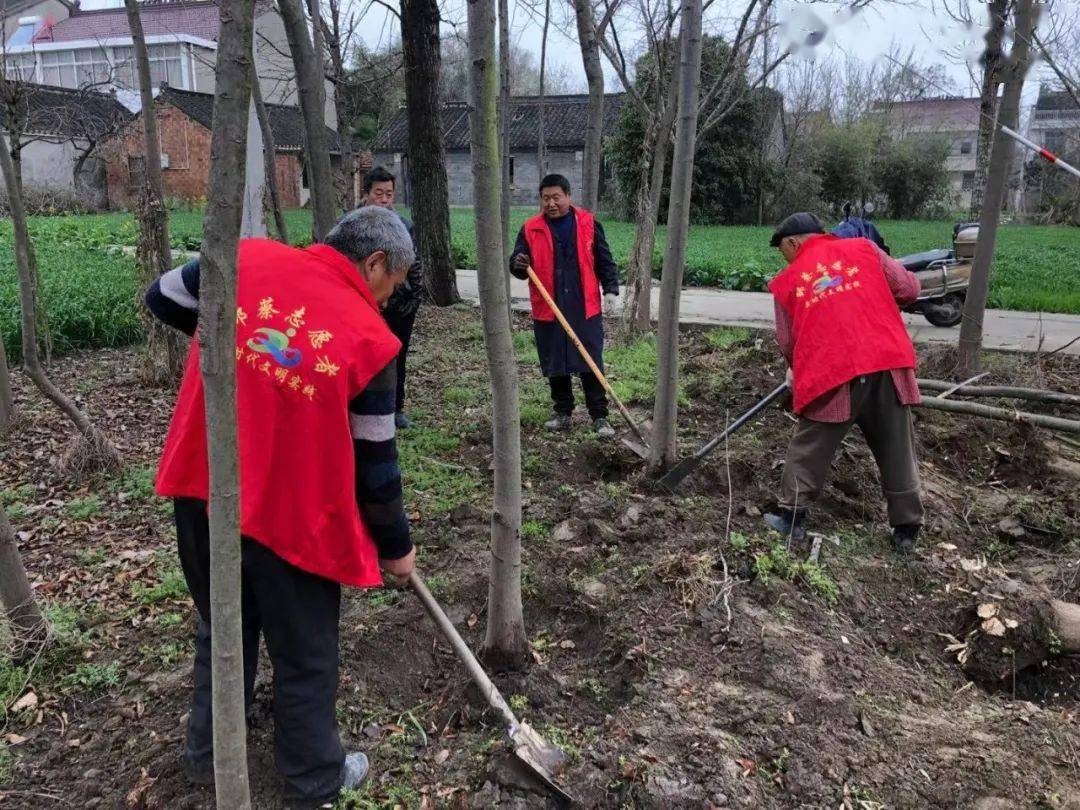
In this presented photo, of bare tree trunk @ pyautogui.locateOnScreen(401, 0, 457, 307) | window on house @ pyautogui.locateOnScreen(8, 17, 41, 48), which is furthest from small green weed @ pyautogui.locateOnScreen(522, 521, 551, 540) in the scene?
window on house @ pyautogui.locateOnScreen(8, 17, 41, 48)

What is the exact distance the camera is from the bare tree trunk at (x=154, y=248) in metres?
5.86

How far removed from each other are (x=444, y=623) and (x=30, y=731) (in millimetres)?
1379

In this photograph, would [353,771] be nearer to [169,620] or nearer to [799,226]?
[169,620]

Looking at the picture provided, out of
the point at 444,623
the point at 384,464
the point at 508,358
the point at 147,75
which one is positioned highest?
the point at 147,75

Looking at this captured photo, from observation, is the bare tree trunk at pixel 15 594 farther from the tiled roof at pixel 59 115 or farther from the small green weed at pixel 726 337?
the small green weed at pixel 726 337

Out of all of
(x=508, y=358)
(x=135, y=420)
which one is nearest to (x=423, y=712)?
(x=508, y=358)

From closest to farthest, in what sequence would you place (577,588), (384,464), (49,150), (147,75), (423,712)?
(384,464) < (423,712) < (577,588) < (147,75) < (49,150)

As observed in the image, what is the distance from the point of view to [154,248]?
633 centimetres

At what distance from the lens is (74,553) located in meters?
3.91

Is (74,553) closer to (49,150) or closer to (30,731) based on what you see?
(30,731)

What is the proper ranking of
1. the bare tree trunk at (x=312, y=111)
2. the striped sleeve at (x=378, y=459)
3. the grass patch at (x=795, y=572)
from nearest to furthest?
the striped sleeve at (x=378, y=459)
the grass patch at (x=795, y=572)
the bare tree trunk at (x=312, y=111)

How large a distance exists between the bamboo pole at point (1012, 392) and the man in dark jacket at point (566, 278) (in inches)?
89.5

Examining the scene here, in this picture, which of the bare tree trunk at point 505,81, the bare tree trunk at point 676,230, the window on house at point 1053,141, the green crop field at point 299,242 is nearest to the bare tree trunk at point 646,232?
the bare tree trunk at point 505,81

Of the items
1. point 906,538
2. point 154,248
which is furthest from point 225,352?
point 154,248
